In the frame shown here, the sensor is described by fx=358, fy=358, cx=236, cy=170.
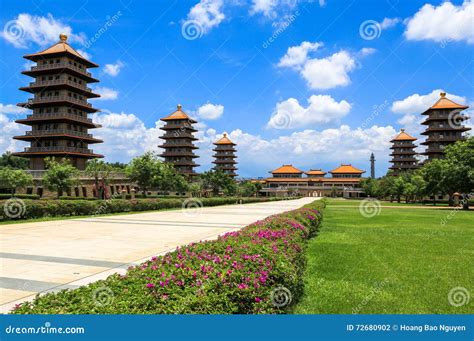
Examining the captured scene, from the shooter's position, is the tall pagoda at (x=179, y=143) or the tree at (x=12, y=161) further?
the tree at (x=12, y=161)

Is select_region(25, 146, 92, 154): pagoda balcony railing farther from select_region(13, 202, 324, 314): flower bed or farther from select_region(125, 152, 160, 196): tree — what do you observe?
select_region(13, 202, 324, 314): flower bed

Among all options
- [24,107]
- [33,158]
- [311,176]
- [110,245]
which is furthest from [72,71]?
[311,176]

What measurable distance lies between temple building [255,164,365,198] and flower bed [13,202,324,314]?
97.0 m

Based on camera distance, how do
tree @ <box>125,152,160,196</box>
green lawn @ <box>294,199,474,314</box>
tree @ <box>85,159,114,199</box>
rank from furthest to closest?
tree @ <box>125,152,160,196</box>
tree @ <box>85,159,114,199</box>
green lawn @ <box>294,199,474,314</box>

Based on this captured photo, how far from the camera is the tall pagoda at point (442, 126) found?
6812 centimetres

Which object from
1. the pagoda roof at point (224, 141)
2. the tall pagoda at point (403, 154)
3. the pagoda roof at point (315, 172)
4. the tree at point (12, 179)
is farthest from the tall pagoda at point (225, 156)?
the tree at point (12, 179)

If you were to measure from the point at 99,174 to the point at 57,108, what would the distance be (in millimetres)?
10358

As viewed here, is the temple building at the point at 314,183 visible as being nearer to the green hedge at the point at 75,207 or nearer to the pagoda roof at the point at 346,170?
the pagoda roof at the point at 346,170

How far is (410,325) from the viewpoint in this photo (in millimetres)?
3902

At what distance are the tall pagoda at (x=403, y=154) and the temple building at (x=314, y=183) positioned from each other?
42.9ft

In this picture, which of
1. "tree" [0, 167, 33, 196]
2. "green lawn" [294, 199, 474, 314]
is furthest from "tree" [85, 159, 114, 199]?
"green lawn" [294, 199, 474, 314]

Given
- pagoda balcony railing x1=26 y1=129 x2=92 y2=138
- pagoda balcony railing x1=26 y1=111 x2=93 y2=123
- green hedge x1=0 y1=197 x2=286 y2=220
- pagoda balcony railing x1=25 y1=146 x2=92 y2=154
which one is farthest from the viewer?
pagoda balcony railing x1=26 y1=111 x2=93 y2=123

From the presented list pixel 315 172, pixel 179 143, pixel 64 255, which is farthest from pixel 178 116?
pixel 64 255

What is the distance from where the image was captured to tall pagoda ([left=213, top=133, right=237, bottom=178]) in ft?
325
